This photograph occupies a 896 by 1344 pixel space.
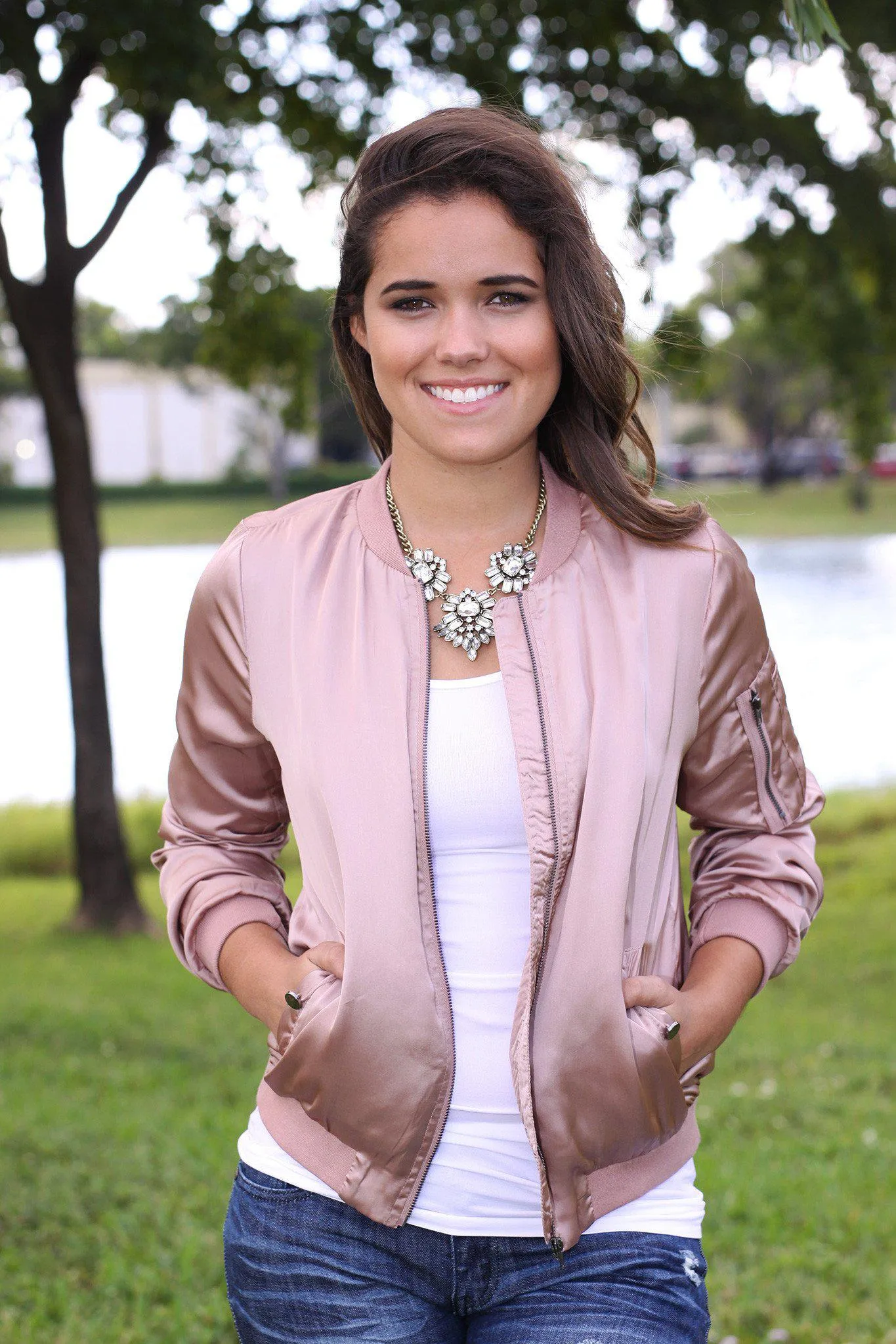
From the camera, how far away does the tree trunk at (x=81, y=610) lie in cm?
885

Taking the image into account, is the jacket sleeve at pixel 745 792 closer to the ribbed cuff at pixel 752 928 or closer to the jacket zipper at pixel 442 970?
the ribbed cuff at pixel 752 928

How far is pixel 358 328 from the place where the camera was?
2273 millimetres

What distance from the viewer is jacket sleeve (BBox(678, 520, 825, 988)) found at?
204cm

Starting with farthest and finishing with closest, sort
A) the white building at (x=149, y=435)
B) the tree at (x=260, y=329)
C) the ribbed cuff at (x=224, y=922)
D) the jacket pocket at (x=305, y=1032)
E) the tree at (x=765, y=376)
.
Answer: the white building at (x=149, y=435), the tree at (x=765, y=376), the tree at (x=260, y=329), the ribbed cuff at (x=224, y=922), the jacket pocket at (x=305, y=1032)

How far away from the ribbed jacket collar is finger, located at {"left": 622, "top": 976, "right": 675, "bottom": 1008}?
559mm

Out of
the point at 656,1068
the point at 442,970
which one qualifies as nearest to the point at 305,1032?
the point at 442,970

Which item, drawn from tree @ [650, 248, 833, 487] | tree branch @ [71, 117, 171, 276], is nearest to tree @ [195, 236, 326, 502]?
tree branch @ [71, 117, 171, 276]

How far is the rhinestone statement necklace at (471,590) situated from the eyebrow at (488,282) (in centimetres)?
31

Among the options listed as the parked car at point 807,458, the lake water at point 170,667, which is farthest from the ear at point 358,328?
the parked car at point 807,458

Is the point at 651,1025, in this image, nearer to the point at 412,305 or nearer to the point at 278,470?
the point at 412,305

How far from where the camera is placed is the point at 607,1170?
76.4 inches

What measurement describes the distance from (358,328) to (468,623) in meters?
0.52

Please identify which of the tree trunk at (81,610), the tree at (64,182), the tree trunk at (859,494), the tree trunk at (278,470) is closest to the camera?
the tree at (64,182)

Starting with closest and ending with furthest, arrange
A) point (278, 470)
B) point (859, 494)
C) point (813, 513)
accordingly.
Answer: point (859, 494) < point (278, 470) < point (813, 513)
